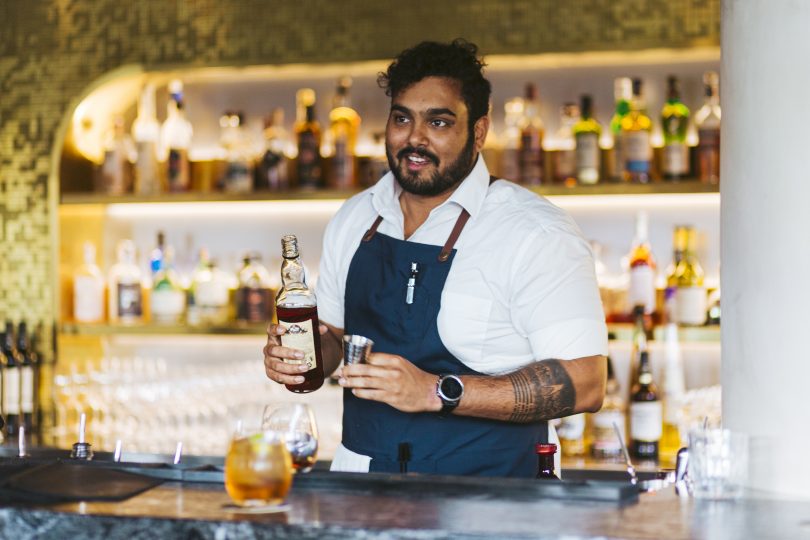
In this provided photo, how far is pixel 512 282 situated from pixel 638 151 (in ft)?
3.84

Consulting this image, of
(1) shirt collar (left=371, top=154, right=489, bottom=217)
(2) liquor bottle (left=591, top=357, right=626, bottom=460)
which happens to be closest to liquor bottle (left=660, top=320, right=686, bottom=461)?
(2) liquor bottle (left=591, top=357, right=626, bottom=460)

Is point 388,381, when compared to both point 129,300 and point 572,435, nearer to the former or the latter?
point 572,435

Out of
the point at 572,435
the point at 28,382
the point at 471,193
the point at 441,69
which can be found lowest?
the point at 572,435

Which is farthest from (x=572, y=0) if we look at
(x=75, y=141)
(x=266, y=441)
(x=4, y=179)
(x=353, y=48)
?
(x=266, y=441)

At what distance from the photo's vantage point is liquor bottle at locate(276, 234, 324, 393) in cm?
199

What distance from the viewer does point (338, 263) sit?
2480mm

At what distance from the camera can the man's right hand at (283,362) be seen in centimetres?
199

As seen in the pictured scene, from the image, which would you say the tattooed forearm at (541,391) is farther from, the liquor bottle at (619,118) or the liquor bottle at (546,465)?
the liquor bottle at (619,118)

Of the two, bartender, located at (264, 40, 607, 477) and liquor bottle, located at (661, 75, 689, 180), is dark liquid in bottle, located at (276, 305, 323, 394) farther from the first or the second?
liquor bottle, located at (661, 75, 689, 180)

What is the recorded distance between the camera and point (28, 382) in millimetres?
3541

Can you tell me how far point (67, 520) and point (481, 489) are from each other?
0.57 meters

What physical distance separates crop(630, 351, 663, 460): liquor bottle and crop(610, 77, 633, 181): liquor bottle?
539 mm

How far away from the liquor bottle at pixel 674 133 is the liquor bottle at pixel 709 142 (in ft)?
0.16

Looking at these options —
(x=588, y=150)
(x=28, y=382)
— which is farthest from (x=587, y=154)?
(x=28, y=382)
